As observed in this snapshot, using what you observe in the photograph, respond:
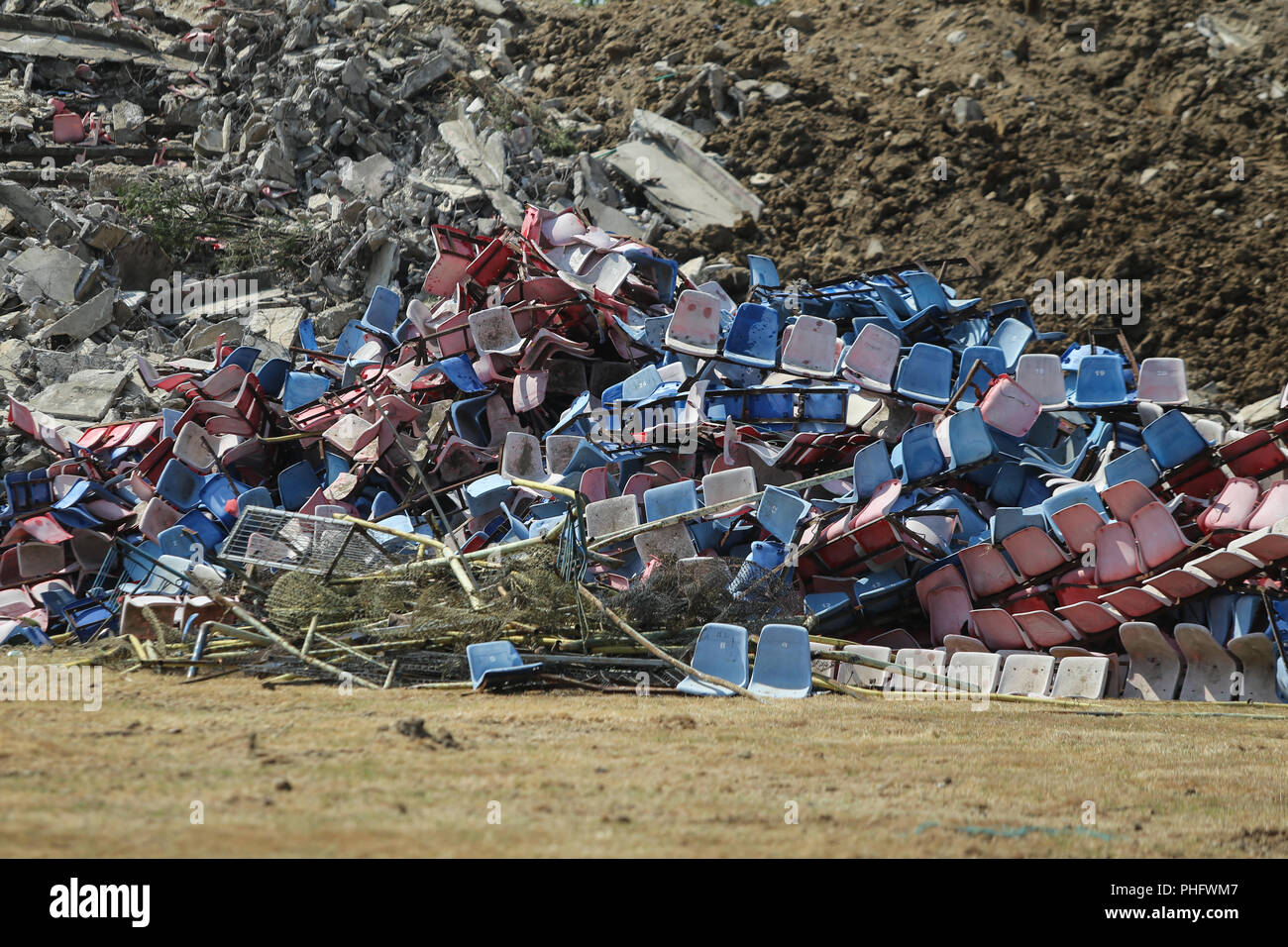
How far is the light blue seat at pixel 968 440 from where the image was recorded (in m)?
5.72

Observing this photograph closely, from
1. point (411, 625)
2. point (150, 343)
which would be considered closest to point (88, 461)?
point (150, 343)

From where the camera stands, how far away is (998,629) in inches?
217

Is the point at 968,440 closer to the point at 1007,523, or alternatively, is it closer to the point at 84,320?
the point at 1007,523

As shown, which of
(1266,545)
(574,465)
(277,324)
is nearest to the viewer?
(1266,545)

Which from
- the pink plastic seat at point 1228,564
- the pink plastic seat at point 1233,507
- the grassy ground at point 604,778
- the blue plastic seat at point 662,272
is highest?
the blue plastic seat at point 662,272

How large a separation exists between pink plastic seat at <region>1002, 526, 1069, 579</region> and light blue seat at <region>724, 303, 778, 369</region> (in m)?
2.08

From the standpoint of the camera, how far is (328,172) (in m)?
11.8

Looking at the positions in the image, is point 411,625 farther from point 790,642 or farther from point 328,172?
point 328,172

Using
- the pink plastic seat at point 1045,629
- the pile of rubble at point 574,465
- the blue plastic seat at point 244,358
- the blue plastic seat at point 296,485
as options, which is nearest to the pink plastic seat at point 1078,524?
the pile of rubble at point 574,465

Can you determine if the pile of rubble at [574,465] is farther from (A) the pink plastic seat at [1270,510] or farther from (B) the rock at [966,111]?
(B) the rock at [966,111]

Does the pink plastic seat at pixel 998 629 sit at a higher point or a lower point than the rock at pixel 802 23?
lower

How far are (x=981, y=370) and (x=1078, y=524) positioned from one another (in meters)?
1.50

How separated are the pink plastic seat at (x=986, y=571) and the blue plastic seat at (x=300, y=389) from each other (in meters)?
4.67

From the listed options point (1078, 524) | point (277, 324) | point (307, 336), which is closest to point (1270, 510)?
point (1078, 524)
